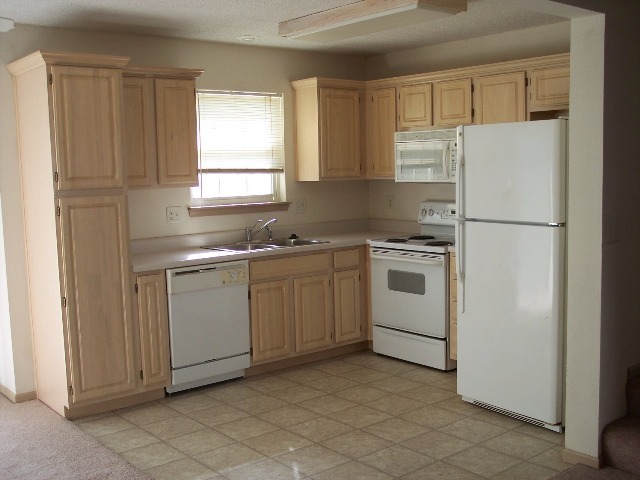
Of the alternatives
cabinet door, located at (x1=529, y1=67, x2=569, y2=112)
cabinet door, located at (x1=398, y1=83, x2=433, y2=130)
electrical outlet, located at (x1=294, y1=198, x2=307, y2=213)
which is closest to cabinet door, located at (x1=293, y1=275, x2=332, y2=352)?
electrical outlet, located at (x1=294, y1=198, x2=307, y2=213)

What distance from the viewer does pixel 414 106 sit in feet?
18.2

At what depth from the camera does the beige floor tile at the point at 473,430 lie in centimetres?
392

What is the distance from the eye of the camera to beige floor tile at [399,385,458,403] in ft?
14.9

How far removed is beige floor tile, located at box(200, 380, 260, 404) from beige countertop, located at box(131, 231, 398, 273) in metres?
0.89

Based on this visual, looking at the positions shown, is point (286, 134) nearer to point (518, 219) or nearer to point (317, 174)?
point (317, 174)

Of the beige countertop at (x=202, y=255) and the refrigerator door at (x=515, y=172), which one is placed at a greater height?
the refrigerator door at (x=515, y=172)

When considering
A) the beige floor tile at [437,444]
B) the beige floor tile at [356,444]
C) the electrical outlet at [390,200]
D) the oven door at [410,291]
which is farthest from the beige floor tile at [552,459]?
the electrical outlet at [390,200]

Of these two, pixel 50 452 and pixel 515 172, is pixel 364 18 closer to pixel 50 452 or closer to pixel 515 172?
pixel 515 172

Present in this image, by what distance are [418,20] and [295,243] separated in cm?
222

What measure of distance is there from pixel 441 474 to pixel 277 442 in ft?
3.10

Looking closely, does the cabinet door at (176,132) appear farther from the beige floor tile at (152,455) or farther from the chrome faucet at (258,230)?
the beige floor tile at (152,455)

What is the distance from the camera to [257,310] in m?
5.00

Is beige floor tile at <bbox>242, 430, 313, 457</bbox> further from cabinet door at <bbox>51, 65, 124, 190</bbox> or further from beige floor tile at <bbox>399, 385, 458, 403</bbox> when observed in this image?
cabinet door at <bbox>51, 65, 124, 190</bbox>

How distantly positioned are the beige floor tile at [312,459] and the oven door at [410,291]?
5.30 feet
